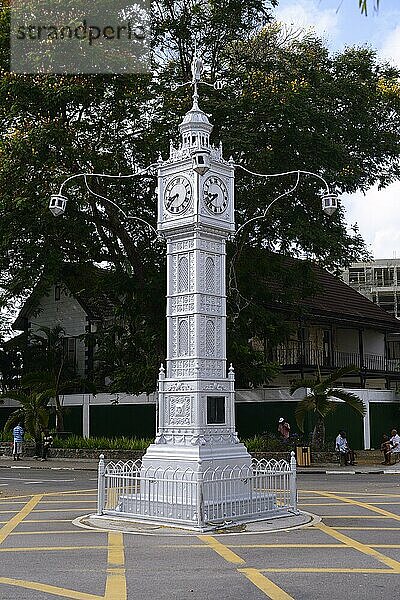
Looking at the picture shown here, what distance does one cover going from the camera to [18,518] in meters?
14.9

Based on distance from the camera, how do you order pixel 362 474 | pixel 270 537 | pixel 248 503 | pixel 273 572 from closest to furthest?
pixel 273 572, pixel 270 537, pixel 248 503, pixel 362 474

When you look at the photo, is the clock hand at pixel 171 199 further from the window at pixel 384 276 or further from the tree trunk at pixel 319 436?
the window at pixel 384 276

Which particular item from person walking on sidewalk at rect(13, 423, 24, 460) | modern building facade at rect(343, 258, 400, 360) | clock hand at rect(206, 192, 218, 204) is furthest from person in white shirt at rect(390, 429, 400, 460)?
modern building facade at rect(343, 258, 400, 360)

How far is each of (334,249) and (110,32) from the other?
10.3m

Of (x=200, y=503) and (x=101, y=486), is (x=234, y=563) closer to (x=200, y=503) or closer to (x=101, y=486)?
(x=200, y=503)

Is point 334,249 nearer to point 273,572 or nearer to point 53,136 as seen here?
point 53,136

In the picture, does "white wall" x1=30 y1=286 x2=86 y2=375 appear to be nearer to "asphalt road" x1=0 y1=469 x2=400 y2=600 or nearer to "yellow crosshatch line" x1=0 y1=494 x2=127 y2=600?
"asphalt road" x1=0 y1=469 x2=400 y2=600

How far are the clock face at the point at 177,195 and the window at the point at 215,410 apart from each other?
11.6 feet

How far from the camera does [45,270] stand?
1059 inches

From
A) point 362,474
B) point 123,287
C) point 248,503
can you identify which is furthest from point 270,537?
point 123,287

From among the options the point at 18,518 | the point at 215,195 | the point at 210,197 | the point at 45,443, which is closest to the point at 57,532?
the point at 18,518

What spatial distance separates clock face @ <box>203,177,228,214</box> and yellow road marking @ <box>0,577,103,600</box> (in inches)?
318

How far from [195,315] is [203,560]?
523 cm

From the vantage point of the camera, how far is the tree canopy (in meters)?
25.5
